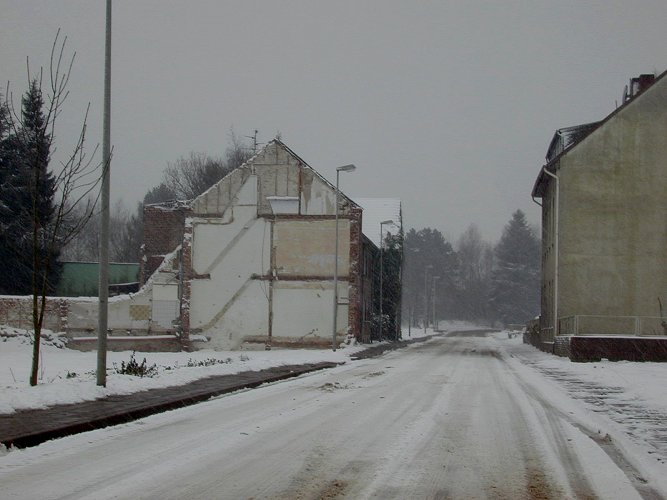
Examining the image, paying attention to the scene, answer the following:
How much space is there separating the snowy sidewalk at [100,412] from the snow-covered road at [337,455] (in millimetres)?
237

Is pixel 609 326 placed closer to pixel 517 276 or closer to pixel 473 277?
pixel 517 276

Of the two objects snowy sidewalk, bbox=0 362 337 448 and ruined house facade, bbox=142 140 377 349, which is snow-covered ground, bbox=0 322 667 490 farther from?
ruined house facade, bbox=142 140 377 349

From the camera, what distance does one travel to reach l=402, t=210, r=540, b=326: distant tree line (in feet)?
370

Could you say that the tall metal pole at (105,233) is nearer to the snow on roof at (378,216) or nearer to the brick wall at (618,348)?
the brick wall at (618,348)

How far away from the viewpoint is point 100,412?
1051 cm

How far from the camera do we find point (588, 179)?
3164cm

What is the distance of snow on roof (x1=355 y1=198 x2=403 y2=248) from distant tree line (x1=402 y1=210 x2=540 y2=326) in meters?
39.1

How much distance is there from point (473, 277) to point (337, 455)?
137 m

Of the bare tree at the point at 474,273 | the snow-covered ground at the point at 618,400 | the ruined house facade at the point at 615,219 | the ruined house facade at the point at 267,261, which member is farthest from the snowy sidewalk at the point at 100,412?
the bare tree at the point at 474,273

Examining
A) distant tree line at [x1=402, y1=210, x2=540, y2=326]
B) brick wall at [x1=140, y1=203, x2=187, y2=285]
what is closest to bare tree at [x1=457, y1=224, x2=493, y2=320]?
distant tree line at [x1=402, y1=210, x2=540, y2=326]

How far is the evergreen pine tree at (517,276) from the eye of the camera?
368 ft

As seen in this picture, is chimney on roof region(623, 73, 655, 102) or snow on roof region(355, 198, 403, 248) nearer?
chimney on roof region(623, 73, 655, 102)

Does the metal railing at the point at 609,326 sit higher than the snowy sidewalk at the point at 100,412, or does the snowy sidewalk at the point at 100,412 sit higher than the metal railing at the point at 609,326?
the metal railing at the point at 609,326

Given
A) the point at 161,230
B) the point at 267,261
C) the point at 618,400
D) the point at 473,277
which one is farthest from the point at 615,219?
the point at 473,277
